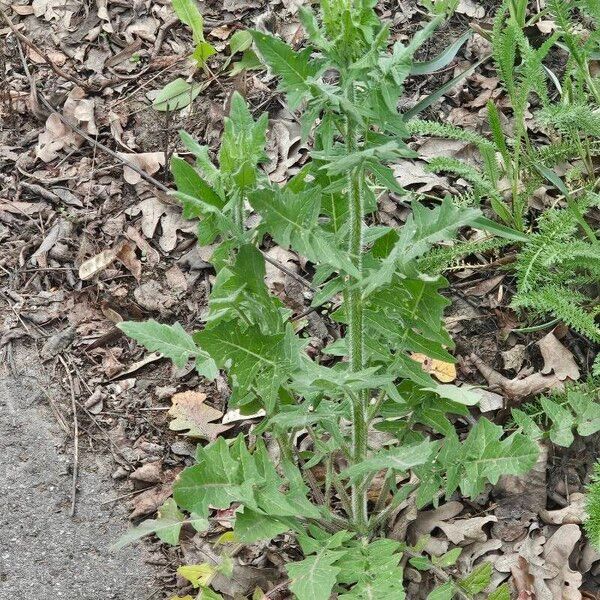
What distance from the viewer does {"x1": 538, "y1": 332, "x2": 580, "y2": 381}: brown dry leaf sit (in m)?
3.12

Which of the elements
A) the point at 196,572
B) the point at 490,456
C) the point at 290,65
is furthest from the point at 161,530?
the point at 290,65

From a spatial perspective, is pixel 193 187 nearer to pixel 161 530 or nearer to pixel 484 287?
pixel 161 530

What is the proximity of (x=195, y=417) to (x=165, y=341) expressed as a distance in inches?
31.2

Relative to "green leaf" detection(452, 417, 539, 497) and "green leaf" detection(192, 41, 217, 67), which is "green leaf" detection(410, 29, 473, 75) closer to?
"green leaf" detection(192, 41, 217, 67)

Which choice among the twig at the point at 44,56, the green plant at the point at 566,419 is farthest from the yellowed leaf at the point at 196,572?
the twig at the point at 44,56

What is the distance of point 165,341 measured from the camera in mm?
2488

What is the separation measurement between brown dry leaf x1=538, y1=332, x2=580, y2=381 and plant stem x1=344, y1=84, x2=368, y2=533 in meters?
0.94

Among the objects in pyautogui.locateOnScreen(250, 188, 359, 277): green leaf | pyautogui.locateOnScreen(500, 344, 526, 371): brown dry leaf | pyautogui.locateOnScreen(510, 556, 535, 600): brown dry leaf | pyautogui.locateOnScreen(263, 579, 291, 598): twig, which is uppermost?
pyautogui.locateOnScreen(250, 188, 359, 277): green leaf

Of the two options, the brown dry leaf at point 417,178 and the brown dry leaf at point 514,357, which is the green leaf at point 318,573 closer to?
the brown dry leaf at point 514,357

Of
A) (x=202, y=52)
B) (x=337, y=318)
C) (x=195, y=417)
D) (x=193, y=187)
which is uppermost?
(x=193, y=187)

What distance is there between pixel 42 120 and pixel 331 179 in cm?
248

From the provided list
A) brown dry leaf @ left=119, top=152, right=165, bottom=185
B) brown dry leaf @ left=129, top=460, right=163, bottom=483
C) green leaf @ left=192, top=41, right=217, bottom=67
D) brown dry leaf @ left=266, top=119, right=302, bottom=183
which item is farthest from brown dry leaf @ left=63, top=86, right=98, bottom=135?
brown dry leaf @ left=129, top=460, right=163, bottom=483

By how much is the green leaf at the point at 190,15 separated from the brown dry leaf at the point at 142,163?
641mm

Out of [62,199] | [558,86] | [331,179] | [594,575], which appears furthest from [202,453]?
[558,86]
